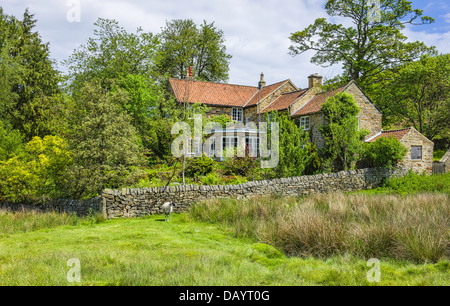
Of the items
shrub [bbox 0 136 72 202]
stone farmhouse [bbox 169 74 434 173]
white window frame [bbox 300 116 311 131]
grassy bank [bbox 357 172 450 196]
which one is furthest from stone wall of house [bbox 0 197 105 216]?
white window frame [bbox 300 116 311 131]

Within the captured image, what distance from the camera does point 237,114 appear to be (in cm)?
3831

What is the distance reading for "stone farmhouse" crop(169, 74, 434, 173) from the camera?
26078 millimetres

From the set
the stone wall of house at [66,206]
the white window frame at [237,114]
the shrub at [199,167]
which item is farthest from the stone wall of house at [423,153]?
the stone wall of house at [66,206]

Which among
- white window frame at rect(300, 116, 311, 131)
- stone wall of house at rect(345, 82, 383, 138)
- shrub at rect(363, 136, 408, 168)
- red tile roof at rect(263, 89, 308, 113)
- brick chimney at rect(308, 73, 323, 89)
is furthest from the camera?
brick chimney at rect(308, 73, 323, 89)

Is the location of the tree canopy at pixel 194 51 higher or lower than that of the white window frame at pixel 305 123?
higher

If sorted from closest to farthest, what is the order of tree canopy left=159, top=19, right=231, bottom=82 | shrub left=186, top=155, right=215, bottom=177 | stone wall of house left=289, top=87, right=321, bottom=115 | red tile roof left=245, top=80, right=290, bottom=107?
shrub left=186, top=155, right=215, bottom=177, stone wall of house left=289, top=87, right=321, bottom=115, red tile roof left=245, top=80, right=290, bottom=107, tree canopy left=159, top=19, right=231, bottom=82

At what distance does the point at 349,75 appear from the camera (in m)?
35.7

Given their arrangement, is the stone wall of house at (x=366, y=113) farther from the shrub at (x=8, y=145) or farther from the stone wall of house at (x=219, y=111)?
the shrub at (x=8, y=145)

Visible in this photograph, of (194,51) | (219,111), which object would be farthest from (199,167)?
(194,51)

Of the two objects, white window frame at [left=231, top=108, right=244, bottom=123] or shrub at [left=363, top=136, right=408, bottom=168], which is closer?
shrub at [left=363, top=136, right=408, bottom=168]

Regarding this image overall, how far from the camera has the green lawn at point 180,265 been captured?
5969 mm

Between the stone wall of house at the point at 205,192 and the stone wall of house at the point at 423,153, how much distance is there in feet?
17.1

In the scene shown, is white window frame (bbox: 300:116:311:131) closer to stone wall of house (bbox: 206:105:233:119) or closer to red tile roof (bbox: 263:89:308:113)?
red tile roof (bbox: 263:89:308:113)
